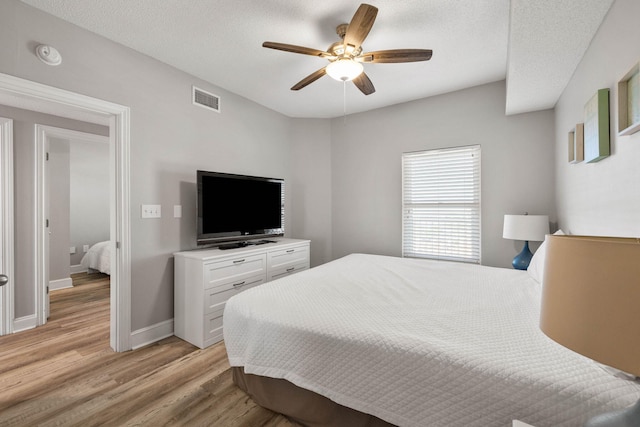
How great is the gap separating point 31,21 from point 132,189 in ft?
4.15

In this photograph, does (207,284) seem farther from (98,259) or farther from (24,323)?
(98,259)

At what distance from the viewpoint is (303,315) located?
1506 mm

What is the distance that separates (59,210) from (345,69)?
188 inches

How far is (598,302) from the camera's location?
526 millimetres

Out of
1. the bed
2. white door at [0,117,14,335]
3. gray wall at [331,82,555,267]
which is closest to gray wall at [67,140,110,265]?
the bed

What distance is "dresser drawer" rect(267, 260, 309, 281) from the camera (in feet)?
10.2

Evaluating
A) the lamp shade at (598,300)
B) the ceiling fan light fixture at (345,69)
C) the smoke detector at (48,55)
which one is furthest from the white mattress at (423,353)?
the smoke detector at (48,55)

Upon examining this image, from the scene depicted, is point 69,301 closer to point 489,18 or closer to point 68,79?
point 68,79

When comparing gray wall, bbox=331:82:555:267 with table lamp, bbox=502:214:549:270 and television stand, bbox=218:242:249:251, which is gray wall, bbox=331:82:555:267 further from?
television stand, bbox=218:242:249:251

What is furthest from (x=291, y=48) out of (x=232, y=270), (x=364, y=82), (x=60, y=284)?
(x=60, y=284)

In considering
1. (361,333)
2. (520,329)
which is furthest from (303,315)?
(520,329)

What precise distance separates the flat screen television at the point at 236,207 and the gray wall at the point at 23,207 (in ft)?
5.81

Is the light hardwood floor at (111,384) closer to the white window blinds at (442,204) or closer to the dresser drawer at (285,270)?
the dresser drawer at (285,270)

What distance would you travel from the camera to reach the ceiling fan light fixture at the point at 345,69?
2037mm
